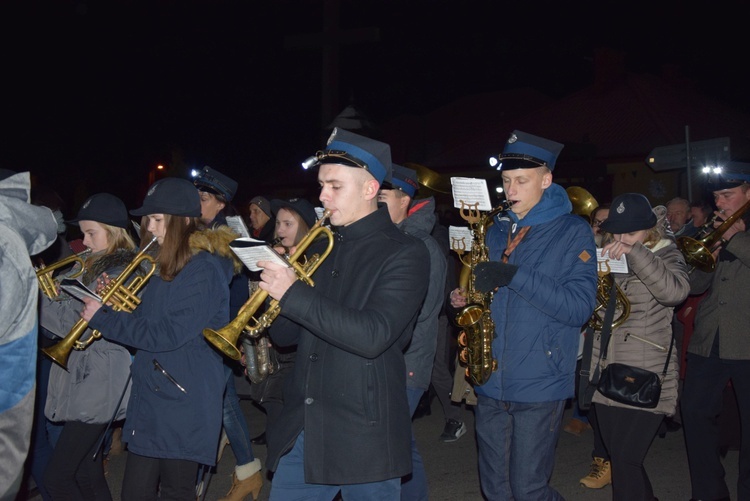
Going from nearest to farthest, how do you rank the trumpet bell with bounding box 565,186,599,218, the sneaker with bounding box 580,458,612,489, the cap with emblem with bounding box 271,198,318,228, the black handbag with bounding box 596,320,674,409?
the black handbag with bounding box 596,320,674,409 < the sneaker with bounding box 580,458,612,489 < the cap with emblem with bounding box 271,198,318,228 < the trumpet bell with bounding box 565,186,599,218

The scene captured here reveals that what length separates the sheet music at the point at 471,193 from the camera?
190 inches

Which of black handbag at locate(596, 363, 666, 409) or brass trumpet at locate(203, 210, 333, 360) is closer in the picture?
brass trumpet at locate(203, 210, 333, 360)

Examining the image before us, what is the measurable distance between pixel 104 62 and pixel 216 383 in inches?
709

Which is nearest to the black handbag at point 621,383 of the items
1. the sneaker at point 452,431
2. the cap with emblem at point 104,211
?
the sneaker at point 452,431

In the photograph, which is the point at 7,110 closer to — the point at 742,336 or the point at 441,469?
the point at 441,469

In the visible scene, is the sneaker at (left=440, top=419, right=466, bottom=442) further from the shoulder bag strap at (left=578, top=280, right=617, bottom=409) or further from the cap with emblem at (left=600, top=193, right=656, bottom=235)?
the cap with emblem at (left=600, top=193, right=656, bottom=235)

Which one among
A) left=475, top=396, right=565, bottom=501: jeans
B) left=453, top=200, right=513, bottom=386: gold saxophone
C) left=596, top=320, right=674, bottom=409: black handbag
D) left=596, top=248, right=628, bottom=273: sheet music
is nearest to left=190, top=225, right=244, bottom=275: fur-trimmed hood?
left=453, top=200, right=513, bottom=386: gold saxophone

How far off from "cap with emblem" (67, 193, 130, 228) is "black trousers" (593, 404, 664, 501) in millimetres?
3315

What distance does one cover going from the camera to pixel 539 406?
399 cm

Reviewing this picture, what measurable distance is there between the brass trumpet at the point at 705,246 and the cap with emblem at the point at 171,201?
344cm

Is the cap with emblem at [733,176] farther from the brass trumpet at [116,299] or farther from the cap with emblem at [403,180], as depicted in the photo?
the brass trumpet at [116,299]

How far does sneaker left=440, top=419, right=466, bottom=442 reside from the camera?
288 inches

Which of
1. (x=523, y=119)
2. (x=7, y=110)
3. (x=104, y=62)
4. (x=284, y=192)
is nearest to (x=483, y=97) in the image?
(x=523, y=119)

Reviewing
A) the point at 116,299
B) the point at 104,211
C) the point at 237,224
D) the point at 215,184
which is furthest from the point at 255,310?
the point at 215,184
